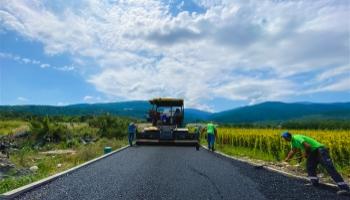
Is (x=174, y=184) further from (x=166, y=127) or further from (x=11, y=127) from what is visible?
(x=11, y=127)

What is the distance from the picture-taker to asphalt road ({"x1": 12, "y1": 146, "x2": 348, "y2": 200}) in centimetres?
772

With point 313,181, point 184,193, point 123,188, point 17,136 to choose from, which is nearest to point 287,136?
point 313,181

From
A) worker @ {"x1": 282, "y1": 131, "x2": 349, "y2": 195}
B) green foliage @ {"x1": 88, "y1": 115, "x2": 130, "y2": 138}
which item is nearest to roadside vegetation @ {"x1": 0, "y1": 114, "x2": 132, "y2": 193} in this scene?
green foliage @ {"x1": 88, "y1": 115, "x2": 130, "y2": 138}

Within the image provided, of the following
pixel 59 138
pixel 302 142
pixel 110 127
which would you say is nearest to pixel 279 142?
pixel 302 142

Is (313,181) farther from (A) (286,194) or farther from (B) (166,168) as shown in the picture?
(B) (166,168)

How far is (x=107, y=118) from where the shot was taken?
35125 millimetres

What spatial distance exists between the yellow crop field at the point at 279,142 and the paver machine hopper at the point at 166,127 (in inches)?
118

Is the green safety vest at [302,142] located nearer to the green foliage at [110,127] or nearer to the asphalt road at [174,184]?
the asphalt road at [174,184]

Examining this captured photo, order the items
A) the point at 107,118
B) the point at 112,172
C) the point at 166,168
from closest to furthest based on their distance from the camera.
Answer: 1. the point at 112,172
2. the point at 166,168
3. the point at 107,118

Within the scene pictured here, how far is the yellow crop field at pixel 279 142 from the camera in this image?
1245 cm

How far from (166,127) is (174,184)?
15.0m

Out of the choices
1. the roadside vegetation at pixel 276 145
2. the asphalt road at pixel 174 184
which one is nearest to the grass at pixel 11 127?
the roadside vegetation at pixel 276 145

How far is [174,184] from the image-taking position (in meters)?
8.93

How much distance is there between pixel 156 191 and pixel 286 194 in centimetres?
272
